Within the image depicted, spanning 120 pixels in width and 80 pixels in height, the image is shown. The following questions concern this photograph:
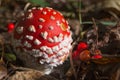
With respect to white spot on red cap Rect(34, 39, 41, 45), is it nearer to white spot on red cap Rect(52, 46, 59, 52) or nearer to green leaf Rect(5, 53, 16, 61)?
white spot on red cap Rect(52, 46, 59, 52)

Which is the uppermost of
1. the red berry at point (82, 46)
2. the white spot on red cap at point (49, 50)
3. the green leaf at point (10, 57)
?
the white spot on red cap at point (49, 50)

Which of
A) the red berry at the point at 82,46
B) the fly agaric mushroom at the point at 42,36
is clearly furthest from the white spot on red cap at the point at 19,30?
the red berry at the point at 82,46

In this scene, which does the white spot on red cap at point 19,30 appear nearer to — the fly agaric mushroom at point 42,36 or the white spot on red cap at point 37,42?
the fly agaric mushroom at point 42,36

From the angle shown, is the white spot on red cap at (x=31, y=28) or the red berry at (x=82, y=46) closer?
the white spot on red cap at (x=31, y=28)

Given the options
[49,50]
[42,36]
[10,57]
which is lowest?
[10,57]

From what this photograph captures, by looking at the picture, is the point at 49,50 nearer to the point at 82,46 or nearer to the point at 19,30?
the point at 19,30

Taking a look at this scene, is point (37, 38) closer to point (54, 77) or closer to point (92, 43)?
point (54, 77)

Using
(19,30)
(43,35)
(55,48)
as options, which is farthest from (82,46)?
(19,30)

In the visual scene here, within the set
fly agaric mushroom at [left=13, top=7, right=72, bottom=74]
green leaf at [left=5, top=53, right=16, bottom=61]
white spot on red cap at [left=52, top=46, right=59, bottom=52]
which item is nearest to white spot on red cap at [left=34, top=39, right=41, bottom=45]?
fly agaric mushroom at [left=13, top=7, right=72, bottom=74]
